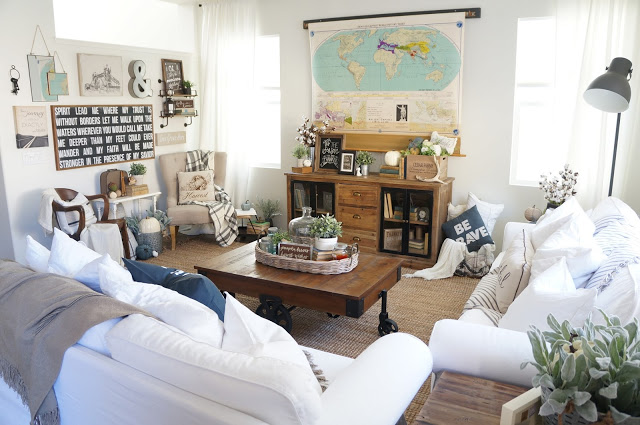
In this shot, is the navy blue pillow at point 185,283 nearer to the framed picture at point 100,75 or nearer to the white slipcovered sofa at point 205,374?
the white slipcovered sofa at point 205,374

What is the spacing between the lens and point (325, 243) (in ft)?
11.3

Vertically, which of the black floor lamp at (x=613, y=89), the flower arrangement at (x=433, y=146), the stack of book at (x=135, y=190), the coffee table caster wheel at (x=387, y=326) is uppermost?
the black floor lamp at (x=613, y=89)

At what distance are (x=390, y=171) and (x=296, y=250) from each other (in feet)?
6.51

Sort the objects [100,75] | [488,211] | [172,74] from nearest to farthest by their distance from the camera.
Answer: [488,211], [100,75], [172,74]

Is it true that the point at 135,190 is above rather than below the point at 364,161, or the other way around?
below

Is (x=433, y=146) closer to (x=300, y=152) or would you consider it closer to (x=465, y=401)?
(x=300, y=152)

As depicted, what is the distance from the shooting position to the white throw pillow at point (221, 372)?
55.1 inches

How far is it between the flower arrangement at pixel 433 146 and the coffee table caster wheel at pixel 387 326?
6.22 ft

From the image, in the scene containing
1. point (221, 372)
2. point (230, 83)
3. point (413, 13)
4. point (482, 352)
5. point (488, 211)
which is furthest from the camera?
point (230, 83)

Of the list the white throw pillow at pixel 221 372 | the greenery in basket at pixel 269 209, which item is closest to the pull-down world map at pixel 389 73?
the greenery in basket at pixel 269 209

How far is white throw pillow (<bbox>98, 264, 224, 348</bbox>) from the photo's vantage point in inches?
70.3

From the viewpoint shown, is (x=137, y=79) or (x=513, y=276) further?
(x=137, y=79)

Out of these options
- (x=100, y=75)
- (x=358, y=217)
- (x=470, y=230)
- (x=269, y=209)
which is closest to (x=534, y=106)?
(x=470, y=230)

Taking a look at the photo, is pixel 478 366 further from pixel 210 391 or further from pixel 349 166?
pixel 349 166
